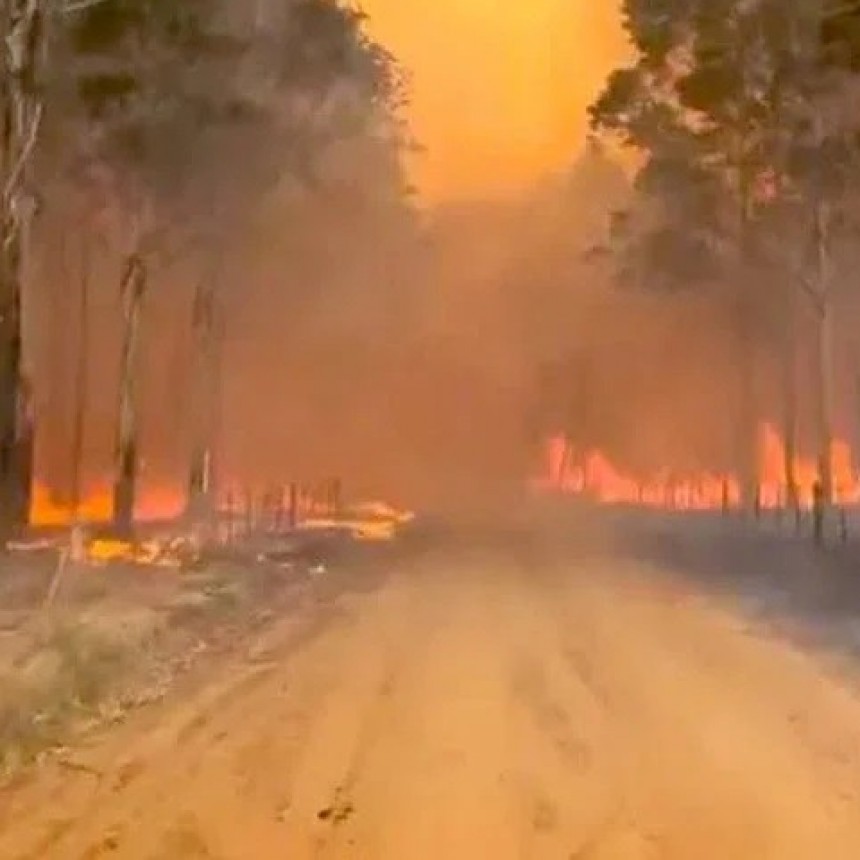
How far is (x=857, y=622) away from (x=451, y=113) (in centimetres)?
6155

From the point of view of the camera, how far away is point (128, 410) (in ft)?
100

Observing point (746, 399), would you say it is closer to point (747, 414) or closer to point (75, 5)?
point (747, 414)

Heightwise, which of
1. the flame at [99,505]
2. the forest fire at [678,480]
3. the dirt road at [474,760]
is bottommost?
the dirt road at [474,760]

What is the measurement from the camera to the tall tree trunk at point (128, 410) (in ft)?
98.9

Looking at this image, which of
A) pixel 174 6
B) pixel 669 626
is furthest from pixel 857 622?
pixel 174 6

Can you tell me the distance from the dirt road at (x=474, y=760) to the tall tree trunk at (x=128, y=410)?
1336 centimetres

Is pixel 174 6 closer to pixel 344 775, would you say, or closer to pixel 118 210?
pixel 118 210

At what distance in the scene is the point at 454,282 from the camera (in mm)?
81938

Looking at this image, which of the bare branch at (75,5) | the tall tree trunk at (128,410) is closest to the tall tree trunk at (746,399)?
the tall tree trunk at (128,410)

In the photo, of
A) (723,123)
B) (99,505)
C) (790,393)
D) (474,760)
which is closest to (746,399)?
(790,393)

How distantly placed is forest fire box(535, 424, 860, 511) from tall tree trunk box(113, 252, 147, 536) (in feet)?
87.7

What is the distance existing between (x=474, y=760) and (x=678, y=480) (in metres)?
58.5

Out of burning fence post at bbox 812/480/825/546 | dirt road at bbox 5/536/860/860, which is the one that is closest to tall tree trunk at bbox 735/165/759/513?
burning fence post at bbox 812/480/825/546

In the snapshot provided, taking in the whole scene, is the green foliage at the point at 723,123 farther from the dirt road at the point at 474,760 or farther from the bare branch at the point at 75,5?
the dirt road at the point at 474,760
